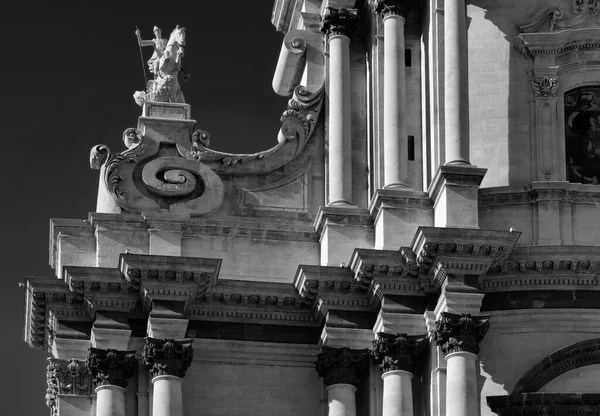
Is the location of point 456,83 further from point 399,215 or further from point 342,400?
point 342,400

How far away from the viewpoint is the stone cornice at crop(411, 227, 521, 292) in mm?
32344

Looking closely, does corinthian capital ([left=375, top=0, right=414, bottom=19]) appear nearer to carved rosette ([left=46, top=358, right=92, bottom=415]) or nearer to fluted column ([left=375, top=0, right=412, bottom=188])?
fluted column ([left=375, top=0, right=412, bottom=188])

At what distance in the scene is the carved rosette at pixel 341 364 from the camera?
32.9 metres

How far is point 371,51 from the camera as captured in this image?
116 feet

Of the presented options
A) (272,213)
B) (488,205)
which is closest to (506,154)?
(488,205)

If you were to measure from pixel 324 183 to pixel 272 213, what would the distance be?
0.96 metres

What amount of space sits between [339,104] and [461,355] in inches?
183

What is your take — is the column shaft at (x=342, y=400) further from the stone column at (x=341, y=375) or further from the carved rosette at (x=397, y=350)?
the carved rosette at (x=397, y=350)

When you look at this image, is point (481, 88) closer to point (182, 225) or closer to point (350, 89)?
point (350, 89)

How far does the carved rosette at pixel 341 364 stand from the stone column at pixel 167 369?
1.91m

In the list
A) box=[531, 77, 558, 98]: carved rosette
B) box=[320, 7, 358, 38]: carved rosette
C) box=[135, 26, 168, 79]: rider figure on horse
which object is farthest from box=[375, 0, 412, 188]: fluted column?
box=[135, 26, 168, 79]: rider figure on horse

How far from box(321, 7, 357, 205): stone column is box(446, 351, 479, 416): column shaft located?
3.22 m

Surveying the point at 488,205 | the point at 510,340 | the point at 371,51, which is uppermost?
the point at 371,51

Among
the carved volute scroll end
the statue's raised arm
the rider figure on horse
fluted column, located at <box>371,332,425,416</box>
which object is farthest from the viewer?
the rider figure on horse
